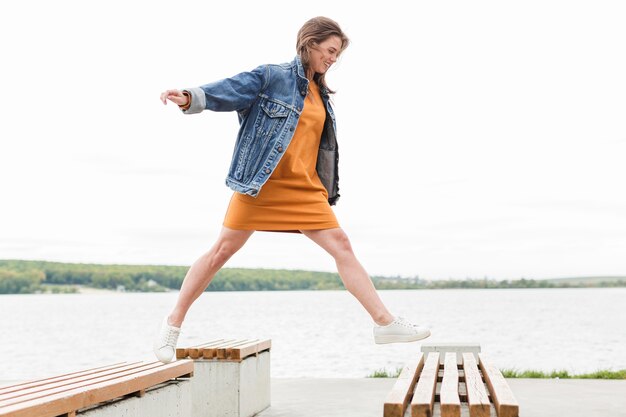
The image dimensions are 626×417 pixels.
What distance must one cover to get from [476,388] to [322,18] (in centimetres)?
231

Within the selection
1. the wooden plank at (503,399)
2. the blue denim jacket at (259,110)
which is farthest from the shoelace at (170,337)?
the wooden plank at (503,399)

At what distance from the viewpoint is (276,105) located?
513 cm

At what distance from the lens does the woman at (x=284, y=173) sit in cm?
508

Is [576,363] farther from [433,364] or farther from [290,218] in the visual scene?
[290,218]

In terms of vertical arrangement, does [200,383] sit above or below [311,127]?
below

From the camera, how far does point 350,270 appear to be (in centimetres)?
515

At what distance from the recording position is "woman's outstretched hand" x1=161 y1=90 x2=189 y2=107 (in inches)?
188

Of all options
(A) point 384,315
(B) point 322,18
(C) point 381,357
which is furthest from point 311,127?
(C) point 381,357

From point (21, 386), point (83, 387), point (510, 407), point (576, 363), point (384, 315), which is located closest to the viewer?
point (510, 407)

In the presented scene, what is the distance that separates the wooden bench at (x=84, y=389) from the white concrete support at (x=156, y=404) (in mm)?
26

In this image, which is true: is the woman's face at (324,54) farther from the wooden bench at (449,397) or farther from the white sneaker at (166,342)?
the wooden bench at (449,397)

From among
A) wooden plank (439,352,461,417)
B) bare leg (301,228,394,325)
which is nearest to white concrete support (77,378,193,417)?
bare leg (301,228,394,325)

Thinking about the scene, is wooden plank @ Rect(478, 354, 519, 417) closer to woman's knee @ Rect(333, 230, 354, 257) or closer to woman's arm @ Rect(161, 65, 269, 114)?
woman's knee @ Rect(333, 230, 354, 257)

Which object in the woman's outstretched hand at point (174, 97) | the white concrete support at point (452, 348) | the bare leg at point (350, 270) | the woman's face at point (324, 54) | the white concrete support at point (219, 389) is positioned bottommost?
the white concrete support at point (219, 389)
